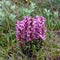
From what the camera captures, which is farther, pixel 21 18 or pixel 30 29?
pixel 21 18

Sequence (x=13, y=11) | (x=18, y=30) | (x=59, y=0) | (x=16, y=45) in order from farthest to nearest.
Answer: (x=59, y=0)
(x=13, y=11)
(x=16, y=45)
(x=18, y=30)

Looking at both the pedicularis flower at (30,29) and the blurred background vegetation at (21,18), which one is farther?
the blurred background vegetation at (21,18)

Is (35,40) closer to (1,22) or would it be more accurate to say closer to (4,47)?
(4,47)

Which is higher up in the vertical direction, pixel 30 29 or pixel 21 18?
pixel 30 29

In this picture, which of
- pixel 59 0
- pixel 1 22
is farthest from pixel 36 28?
pixel 59 0
